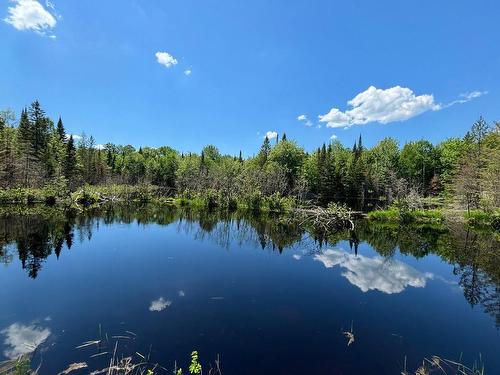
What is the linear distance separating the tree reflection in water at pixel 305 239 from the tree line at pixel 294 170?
38.7 ft

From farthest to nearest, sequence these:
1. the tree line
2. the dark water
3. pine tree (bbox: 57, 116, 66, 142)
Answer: pine tree (bbox: 57, 116, 66, 142)
the tree line
the dark water

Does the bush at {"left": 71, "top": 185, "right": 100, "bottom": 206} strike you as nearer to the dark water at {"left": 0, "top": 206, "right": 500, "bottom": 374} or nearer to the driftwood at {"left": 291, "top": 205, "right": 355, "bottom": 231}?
the dark water at {"left": 0, "top": 206, "right": 500, "bottom": 374}

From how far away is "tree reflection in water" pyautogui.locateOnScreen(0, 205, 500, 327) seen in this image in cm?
1258

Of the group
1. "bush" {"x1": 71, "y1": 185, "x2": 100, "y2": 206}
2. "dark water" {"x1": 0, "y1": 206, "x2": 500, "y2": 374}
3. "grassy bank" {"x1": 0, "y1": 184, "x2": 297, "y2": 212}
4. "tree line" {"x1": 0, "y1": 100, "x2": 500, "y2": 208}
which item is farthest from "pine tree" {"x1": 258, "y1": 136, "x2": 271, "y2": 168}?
"dark water" {"x1": 0, "y1": 206, "x2": 500, "y2": 374}

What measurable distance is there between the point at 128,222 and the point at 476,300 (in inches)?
1029

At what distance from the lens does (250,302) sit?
9195 mm

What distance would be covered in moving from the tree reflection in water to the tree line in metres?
11.8

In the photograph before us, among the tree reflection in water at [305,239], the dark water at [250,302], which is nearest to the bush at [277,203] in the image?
the tree reflection in water at [305,239]

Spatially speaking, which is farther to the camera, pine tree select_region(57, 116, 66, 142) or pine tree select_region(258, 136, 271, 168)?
pine tree select_region(258, 136, 271, 168)

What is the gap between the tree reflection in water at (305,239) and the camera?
12.6m

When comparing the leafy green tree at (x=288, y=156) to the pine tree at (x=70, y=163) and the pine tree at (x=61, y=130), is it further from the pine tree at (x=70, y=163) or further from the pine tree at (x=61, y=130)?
the pine tree at (x=61, y=130)

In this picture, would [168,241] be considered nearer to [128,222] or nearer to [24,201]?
[128,222]

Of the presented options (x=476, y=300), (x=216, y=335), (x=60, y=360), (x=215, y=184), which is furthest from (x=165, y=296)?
(x=215, y=184)

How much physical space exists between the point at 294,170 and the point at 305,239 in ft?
157
